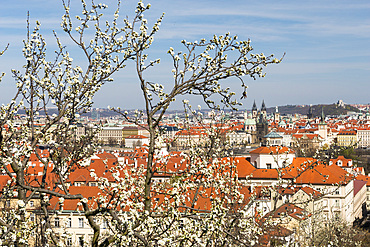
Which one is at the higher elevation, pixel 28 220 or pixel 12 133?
pixel 12 133

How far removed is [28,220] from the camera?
4.87 meters

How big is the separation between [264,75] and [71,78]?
2.25m

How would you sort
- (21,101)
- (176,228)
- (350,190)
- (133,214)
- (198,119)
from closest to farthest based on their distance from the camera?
(133,214)
(176,228)
(21,101)
(198,119)
(350,190)

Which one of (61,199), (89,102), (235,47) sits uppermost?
(235,47)

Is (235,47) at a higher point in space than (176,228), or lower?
higher

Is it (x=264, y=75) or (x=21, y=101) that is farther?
(x=21, y=101)

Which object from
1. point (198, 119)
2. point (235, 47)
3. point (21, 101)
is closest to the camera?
point (235, 47)

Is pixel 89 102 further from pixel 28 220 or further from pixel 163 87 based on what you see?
pixel 28 220

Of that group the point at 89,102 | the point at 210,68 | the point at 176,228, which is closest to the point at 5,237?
the point at 176,228

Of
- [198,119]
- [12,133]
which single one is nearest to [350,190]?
[198,119]

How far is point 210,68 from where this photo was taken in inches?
190

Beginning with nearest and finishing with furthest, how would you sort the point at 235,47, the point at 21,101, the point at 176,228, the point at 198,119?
the point at 176,228 < the point at 235,47 < the point at 21,101 < the point at 198,119

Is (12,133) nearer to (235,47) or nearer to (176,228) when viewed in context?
(176,228)

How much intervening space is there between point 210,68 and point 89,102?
1650mm
